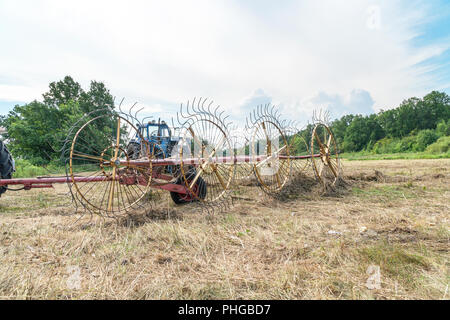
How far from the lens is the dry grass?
222 centimetres

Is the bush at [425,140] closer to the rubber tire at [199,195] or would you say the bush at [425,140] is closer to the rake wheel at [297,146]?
the rake wheel at [297,146]

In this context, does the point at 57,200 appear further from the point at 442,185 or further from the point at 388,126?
the point at 388,126

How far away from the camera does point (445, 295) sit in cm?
205

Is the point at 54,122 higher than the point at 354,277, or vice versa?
the point at 54,122

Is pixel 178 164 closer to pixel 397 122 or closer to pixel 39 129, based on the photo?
pixel 39 129

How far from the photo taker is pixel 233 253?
3061 millimetres

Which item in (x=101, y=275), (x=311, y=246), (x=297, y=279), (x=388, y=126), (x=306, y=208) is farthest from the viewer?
(x=388, y=126)

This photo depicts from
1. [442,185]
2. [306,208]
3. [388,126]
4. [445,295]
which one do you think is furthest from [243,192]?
[388,126]

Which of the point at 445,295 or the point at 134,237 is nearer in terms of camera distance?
the point at 445,295

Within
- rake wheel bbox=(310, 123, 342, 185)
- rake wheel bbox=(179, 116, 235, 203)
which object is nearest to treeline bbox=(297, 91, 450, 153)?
rake wheel bbox=(310, 123, 342, 185)

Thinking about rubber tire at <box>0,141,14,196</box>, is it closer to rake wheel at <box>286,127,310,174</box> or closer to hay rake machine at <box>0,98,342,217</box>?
hay rake machine at <box>0,98,342,217</box>

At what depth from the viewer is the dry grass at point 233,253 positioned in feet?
7.29
